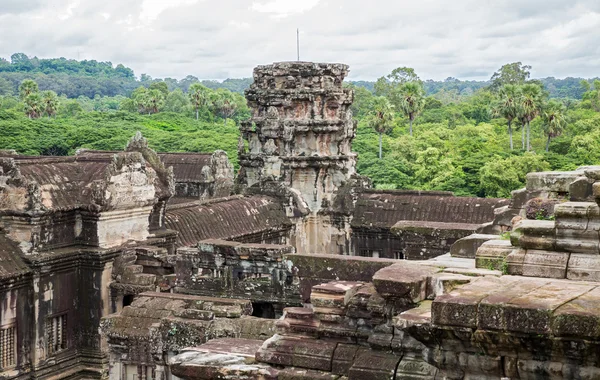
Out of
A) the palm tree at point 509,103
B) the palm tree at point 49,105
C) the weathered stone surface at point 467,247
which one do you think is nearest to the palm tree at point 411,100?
the palm tree at point 509,103

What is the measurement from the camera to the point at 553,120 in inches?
2427

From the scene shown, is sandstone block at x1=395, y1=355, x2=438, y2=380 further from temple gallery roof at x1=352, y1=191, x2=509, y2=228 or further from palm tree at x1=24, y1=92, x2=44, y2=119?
palm tree at x1=24, y1=92, x2=44, y2=119

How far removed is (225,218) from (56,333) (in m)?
5.30

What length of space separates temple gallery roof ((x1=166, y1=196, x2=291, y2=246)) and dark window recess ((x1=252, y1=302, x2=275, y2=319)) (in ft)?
16.0

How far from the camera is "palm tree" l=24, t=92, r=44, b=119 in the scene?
281 ft

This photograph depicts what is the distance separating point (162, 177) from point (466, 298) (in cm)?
1271

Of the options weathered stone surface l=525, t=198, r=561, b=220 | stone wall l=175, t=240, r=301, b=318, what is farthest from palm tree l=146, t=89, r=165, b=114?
weathered stone surface l=525, t=198, r=561, b=220

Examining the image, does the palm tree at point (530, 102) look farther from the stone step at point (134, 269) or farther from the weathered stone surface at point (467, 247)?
the weathered stone surface at point (467, 247)

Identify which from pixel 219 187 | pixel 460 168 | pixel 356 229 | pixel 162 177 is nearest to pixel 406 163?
pixel 460 168

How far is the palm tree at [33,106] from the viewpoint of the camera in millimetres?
85500

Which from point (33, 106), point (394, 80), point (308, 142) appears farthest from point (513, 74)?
point (308, 142)

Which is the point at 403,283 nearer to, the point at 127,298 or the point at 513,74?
the point at 127,298

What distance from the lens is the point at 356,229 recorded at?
24578 mm

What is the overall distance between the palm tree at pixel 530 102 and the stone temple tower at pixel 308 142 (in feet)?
122
